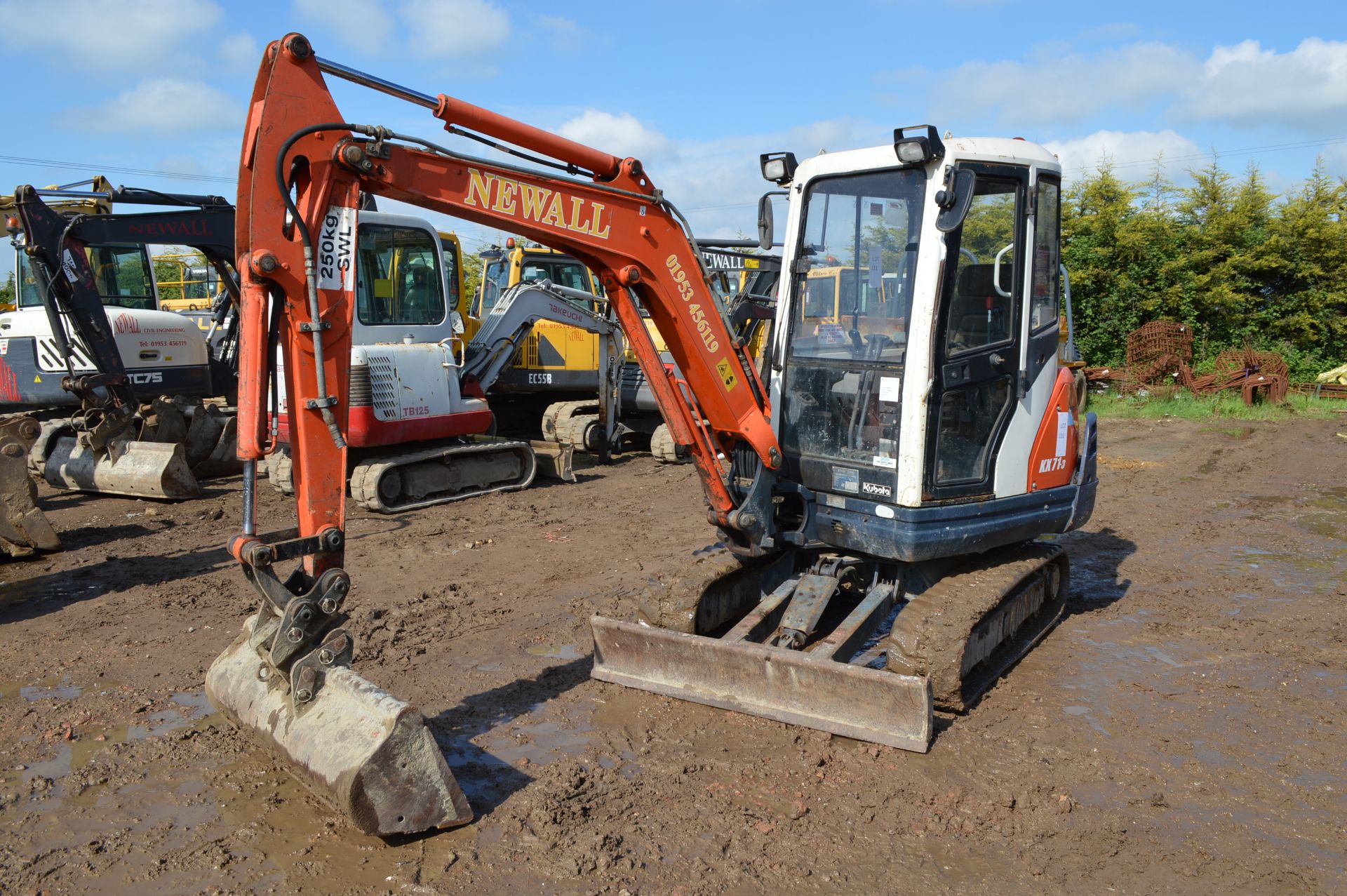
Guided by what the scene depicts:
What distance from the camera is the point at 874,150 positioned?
16.3 ft

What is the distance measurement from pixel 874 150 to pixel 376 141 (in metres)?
2.37

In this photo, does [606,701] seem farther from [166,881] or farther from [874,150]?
[874,150]

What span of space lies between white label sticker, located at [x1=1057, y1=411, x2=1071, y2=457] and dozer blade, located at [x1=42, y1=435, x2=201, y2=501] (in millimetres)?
8361

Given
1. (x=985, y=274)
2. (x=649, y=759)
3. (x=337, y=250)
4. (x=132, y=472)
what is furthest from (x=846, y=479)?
(x=132, y=472)

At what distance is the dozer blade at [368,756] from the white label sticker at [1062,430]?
3.63 m

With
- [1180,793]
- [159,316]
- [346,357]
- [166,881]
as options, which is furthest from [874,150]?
[159,316]

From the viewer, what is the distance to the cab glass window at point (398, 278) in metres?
9.51

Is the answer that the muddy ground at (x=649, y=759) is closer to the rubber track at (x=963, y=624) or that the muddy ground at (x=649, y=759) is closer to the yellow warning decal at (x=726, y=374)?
the rubber track at (x=963, y=624)

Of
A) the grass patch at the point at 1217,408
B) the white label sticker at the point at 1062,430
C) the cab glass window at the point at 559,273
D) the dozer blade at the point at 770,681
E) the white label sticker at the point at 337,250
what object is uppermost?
the cab glass window at the point at 559,273

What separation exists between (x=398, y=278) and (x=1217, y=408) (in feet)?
46.5

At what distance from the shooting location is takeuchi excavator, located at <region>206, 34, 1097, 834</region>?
3.84m

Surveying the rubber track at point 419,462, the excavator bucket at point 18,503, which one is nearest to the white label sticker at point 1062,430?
the rubber track at point 419,462

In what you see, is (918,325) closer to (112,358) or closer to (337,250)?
(337,250)

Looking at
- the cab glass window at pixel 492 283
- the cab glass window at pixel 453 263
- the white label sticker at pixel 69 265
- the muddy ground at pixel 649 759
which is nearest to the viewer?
the muddy ground at pixel 649 759
